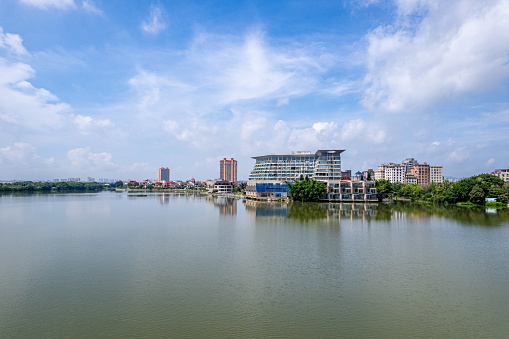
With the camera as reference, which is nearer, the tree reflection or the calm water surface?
the calm water surface

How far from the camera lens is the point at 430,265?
15.3 meters

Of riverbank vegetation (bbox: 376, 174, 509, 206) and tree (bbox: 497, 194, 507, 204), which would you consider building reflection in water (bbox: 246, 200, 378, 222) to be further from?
tree (bbox: 497, 194, 507, 204)

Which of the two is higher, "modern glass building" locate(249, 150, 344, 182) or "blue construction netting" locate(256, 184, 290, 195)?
"modern glass building" locate(249, 150, 344, 182)

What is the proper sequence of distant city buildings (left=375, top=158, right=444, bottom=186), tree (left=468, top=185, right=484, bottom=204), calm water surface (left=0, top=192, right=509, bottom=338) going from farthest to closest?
distant city buildings (left=375, top=158, right=444, bottom=186) → tree (left=468, top=185, right=484, bottom=204) → calm water surface (left=0, top=192, right=509, bottom=338)

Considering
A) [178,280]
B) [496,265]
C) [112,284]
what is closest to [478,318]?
[496,265]

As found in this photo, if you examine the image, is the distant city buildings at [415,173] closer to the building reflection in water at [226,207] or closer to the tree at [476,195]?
the tree at [476,195]

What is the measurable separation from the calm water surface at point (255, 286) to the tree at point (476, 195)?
29310 millimetres

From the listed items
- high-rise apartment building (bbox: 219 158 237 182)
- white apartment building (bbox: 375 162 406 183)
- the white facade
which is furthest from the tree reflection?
high-rise apartment building (bbox: 219 158 237 182)

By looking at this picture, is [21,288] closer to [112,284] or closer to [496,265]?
[112,284]

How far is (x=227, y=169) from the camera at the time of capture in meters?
170

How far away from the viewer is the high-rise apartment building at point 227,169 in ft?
552

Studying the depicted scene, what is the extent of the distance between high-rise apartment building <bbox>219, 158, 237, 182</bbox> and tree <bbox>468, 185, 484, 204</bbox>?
426 ft

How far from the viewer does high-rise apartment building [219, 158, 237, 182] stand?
168m

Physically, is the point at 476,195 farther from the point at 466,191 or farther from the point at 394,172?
the point at 394,172
